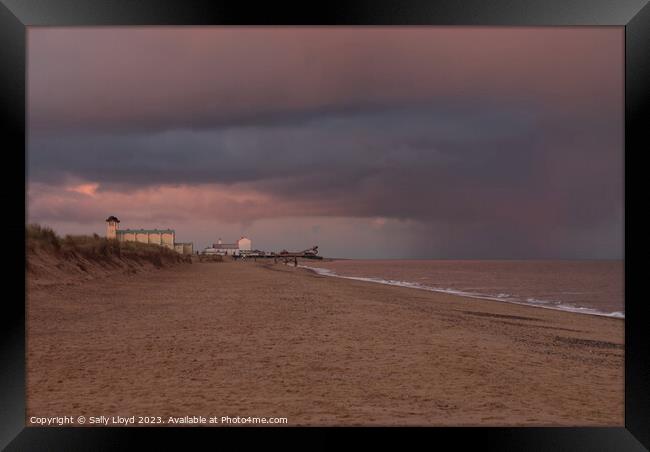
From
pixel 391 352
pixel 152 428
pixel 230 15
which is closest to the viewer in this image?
pixel 152 428

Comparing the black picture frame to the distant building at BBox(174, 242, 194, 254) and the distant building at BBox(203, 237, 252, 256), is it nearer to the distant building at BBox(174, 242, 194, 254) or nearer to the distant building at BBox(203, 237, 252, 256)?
the distant building at BBox(174, 242, 194, 254)

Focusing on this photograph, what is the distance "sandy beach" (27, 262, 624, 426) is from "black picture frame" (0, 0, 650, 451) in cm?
100

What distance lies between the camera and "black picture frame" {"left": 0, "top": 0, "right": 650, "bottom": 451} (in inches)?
154

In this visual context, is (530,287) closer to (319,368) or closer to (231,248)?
(319,368)

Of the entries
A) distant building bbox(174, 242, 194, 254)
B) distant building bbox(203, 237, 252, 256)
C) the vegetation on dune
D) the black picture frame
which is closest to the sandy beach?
the black picture frame

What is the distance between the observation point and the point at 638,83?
4074mm

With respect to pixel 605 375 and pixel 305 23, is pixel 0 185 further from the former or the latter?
pixel 605 375

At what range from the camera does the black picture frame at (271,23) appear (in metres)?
3.91

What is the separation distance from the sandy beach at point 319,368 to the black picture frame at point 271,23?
3.28 feet

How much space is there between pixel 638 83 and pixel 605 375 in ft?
17.6

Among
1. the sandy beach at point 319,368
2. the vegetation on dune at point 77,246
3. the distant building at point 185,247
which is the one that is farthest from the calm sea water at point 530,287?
the distant building at point 185,247

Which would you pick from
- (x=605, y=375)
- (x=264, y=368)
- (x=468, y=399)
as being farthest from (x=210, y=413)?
(x=605, y=375)

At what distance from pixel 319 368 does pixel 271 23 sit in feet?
16.0

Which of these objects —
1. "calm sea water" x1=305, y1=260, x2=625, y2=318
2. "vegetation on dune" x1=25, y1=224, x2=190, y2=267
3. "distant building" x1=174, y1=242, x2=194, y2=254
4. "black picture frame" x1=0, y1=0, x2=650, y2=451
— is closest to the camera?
"black picture frame" x1=0, y1=0, x2=650, y2=451
